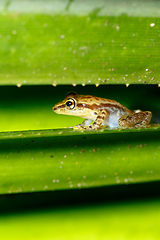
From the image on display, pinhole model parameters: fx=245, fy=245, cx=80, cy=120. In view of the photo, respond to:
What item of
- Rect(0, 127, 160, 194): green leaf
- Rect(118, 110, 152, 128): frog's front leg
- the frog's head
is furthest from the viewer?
the frog's head

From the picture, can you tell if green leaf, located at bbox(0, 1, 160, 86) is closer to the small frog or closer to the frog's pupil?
the small frog

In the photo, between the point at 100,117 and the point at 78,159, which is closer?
→ the point at 78,159

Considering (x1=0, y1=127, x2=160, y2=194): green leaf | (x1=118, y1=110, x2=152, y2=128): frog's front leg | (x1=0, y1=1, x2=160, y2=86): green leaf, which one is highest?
(x1=0, y1=1, x2=160, y2=86): green leaf

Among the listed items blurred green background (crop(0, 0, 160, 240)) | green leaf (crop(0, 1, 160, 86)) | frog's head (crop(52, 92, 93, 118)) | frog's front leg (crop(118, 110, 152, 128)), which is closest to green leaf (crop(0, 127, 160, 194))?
blurred green background (crop(0, 0, 160, 240))

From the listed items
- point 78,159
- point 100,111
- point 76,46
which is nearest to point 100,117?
point 100,111

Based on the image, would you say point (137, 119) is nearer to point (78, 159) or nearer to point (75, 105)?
point (75, 105)

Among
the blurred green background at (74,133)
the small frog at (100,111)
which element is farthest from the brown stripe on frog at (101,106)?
the blurred green background at (74,133)

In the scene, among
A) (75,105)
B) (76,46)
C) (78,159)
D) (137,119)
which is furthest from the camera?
(75,105)

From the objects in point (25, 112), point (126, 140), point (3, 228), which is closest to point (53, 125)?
point (25, 112)
